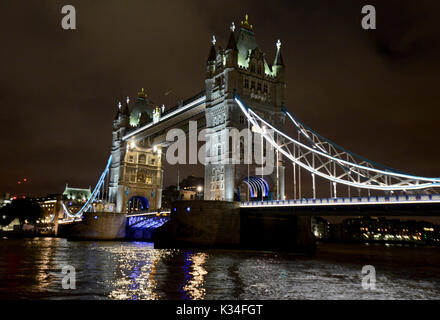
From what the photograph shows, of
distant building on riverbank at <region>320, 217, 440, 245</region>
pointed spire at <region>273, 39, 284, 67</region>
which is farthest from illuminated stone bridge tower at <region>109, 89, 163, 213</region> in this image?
distant building on riverbank at <region>320, 217, 440, 245</region>

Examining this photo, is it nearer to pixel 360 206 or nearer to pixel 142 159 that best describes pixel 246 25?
pixel 360 206

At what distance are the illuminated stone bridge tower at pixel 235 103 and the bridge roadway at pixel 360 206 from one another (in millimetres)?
6325

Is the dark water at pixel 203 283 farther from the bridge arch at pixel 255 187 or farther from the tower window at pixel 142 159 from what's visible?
the tower window at pixel 142 159

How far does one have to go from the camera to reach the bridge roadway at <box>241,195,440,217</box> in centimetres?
2572

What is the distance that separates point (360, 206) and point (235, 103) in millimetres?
19002

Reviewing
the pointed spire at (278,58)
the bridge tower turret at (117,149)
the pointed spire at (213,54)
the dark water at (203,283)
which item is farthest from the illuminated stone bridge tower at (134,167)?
the dark water at (203,283)

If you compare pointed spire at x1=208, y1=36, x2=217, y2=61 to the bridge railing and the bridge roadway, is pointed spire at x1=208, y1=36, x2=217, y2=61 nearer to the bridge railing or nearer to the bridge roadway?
the bridge railing

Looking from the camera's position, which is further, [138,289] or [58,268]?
[58,268]

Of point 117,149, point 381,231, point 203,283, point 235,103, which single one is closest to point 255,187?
point 235,103

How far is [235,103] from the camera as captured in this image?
43281mm

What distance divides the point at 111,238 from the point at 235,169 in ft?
91.7
